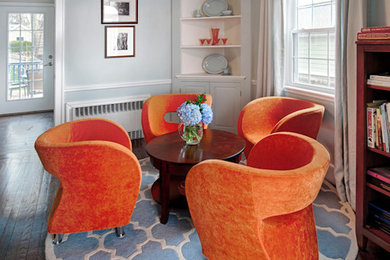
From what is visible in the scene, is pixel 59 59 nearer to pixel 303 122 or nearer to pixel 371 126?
pixel 303 122

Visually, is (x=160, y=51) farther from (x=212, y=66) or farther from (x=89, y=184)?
(x=89, y=184)

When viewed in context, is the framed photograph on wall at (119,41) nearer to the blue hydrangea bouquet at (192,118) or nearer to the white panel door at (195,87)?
the white panel door at (195,87)

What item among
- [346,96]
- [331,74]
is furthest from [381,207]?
[331,74]

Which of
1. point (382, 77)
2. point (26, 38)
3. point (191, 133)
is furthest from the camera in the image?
point (26, 38)

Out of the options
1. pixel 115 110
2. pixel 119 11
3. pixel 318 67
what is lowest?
pixel 115 110

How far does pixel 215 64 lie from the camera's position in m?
5.21

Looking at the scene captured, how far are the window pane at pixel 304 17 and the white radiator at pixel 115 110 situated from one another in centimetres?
236

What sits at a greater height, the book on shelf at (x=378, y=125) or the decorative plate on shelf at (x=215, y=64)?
the decorative plate on shelf at (x=215, y=64)

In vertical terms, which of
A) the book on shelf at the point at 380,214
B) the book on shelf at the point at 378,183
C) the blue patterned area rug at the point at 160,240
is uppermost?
the book on shelf at the point at 378,183

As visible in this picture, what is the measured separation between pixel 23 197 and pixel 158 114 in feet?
5.35

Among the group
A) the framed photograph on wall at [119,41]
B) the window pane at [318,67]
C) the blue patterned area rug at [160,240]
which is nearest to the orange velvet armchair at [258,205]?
the blue patterned area rug at [160,240]

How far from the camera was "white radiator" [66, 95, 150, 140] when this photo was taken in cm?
455

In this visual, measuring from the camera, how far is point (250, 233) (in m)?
1.64

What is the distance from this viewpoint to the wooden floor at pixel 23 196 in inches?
93.5
